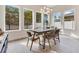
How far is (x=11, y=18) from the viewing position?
17.2ft

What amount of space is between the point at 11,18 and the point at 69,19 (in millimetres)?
3388

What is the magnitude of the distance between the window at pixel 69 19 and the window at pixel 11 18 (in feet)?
9.71

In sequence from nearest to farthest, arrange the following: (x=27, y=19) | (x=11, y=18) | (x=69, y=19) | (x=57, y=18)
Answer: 1. (x=11, y=18)
2. (x=27, y=19)
3. (x=57, y=18)
4. (x=69, y=19)

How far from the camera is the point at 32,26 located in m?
6.38

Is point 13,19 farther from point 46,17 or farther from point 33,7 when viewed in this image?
point 46,17

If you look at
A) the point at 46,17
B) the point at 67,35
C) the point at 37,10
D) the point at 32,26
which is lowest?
the point at 67,35

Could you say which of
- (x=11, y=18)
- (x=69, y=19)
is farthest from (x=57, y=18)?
(x=11, y=18)

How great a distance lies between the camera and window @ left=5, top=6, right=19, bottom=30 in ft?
16.4

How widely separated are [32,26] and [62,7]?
2093 mm

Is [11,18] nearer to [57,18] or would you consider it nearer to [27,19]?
[27,19]

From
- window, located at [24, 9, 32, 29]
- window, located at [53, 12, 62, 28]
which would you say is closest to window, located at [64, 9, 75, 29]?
window, located at [53, 12, 62, 28]

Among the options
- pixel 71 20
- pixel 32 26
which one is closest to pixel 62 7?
pixel 71 20

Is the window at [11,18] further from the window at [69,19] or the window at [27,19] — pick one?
the window at [69,19]

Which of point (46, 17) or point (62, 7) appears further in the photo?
point (62, 7)
